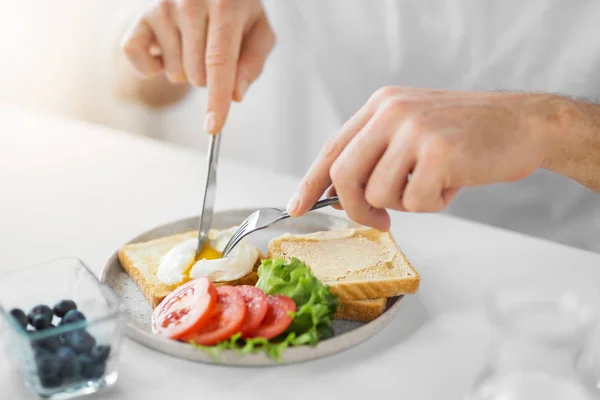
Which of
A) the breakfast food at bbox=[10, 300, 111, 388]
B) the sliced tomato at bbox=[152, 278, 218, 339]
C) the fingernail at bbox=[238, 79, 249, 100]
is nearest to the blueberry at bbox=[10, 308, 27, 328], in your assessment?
the breakfast food at bbox=[10, 300, 111, 388]

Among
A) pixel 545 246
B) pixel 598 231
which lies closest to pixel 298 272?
pixel 545 246

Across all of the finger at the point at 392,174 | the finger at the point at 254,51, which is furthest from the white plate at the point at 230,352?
the finger at the point at 254,51

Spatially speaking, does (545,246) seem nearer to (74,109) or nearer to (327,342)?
(327,342)

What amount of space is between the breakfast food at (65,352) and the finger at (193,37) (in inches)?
32.6

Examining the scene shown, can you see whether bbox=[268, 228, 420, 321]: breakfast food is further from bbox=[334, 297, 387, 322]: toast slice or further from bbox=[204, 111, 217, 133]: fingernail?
bbox=[204, 111, 217, 133]: fingernail

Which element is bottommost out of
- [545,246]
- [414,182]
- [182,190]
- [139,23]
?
[545,246]

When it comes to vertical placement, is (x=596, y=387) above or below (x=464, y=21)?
below

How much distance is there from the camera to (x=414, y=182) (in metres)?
1.11

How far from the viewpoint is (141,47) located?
1.77m

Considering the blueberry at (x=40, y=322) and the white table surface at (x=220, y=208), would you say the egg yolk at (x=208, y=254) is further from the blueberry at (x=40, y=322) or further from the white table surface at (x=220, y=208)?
the blueberry at (x=40, y=322)

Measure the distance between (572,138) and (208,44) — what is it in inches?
34.3

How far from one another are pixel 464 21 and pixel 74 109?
2.21 metres

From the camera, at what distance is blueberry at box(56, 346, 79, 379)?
1.00m

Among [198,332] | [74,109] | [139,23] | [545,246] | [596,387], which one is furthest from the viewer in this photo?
[74,109]
